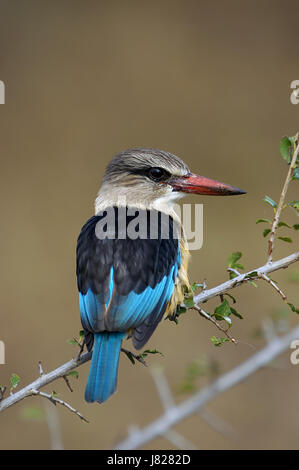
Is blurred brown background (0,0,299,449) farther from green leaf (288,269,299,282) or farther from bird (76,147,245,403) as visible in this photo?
green leaf (288,269,299,282)

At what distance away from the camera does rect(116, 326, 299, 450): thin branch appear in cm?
243

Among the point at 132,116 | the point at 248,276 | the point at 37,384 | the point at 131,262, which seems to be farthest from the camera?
the point at 132,116

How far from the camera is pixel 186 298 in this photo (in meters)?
2.49

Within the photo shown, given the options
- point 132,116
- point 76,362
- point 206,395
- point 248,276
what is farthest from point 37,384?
point 132,116

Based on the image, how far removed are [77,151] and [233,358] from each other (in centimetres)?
224

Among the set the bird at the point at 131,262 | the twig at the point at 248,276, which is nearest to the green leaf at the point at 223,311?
the twig at the point at 248,276

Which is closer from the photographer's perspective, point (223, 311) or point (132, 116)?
point (223, 311)

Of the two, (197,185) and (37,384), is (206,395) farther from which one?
(197,185)

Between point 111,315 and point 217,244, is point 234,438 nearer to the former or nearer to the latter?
point 217,244

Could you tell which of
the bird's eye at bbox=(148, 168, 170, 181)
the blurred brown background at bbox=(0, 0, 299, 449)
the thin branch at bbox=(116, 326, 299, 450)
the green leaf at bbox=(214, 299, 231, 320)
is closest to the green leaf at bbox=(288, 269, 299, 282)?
the thin branch at bbox=(116, 326, 299, 450)

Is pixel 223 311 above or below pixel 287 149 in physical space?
below

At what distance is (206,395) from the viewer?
2.49m

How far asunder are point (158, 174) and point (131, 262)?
68cm

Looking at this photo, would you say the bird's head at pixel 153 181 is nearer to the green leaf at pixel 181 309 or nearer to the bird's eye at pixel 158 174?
the bird's eye at pixel 158 174
